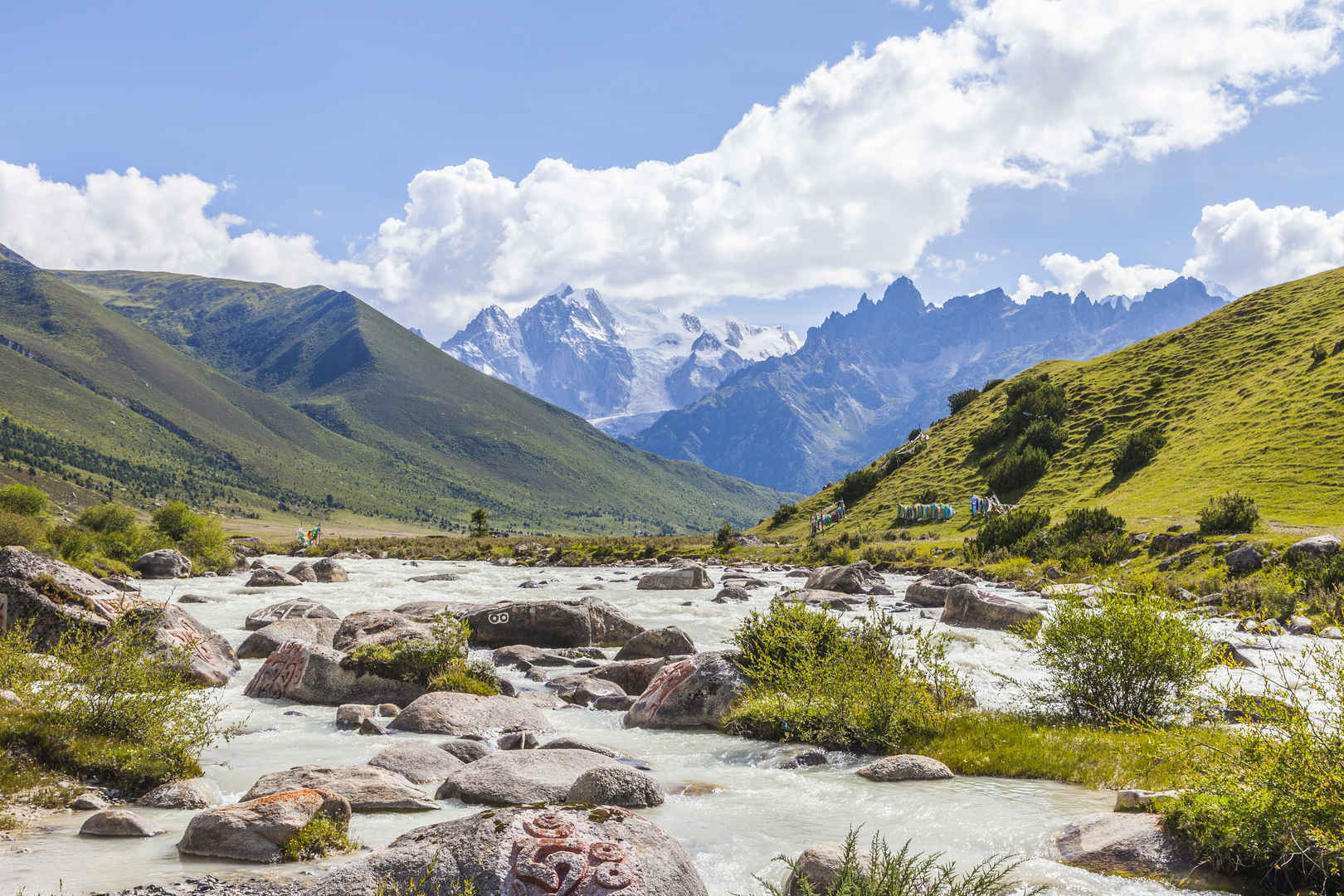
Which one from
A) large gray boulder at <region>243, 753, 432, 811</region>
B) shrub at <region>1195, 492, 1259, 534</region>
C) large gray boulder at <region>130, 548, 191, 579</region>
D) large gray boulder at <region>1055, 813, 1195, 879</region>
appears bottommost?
large gray boulder at <region>130, 548, 191, 579</region>

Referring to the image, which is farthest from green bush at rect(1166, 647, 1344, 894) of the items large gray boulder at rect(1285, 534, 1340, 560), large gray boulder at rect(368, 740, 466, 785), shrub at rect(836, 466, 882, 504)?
shrub at rect(836, 466, 882, 504)

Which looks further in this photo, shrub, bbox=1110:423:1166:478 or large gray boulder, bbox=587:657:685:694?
shrub, bbox=1110:423:1166:478

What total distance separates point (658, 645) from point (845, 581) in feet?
65.1

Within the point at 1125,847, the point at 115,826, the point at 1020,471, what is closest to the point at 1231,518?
the point at 1125,847

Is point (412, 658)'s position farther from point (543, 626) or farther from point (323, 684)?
point (543, 626)

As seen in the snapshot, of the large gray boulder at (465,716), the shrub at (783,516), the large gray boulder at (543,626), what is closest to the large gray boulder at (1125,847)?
the large gray boulder at (465,716)

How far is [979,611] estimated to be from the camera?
29391mm

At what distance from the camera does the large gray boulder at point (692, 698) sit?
17.1 metres

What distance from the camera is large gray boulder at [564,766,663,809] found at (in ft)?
35.4

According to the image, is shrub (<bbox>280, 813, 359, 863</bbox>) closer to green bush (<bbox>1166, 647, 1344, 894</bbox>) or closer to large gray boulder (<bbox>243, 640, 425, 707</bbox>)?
green bush (<bbox>1166, 647, 1344, 894</bbox>)

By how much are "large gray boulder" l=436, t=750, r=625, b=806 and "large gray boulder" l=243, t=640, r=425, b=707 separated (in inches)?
323

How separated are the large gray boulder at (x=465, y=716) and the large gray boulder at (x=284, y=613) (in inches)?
571

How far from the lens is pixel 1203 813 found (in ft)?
27.9

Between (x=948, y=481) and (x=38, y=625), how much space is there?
84.4m
